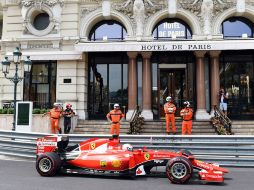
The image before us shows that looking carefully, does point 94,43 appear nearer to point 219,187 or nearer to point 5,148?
point 5,148

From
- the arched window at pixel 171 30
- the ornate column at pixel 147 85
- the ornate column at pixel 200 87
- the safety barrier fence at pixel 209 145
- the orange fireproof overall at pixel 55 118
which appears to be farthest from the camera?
the arched window at pixel 171 30

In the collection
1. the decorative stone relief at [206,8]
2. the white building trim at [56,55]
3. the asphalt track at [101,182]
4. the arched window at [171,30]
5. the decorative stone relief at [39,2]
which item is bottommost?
the asphalt track at [101,182]

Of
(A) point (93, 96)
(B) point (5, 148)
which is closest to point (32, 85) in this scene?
(A) point (93, 96)

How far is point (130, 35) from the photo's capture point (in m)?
19.8

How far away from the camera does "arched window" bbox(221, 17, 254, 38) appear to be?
66.2ft

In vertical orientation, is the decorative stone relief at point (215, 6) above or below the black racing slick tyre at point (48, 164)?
above

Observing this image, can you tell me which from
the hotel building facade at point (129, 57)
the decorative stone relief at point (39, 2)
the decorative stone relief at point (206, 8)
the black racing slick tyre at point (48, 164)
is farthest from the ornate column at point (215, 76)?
the black racing slick tyre at point (48, 164)

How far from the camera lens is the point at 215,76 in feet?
63.1

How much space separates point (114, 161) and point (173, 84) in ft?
43.7

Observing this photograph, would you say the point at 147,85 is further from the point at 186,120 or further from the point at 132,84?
the point at 186,120

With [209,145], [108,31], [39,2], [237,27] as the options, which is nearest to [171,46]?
[108,31]

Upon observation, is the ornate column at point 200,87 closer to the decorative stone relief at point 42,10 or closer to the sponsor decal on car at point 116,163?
the decorative stone relief at point 42,10

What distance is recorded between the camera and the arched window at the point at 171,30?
66.9 feet

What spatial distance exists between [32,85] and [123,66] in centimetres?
593
